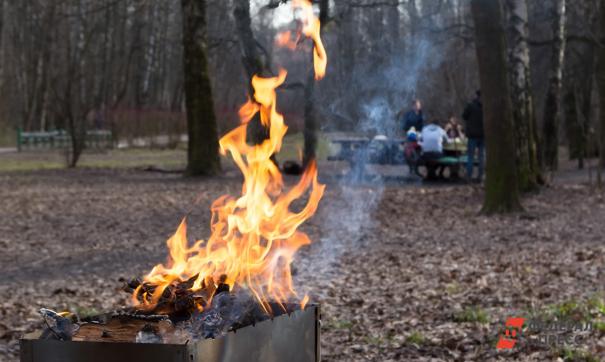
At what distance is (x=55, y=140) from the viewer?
4075cm

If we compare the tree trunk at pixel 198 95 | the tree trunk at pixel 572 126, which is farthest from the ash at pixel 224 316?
the tree trunk at pixel 572 126

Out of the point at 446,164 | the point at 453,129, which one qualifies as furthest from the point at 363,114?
the point at 453,129

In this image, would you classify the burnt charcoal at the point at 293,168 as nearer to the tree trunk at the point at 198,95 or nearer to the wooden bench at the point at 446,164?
the tree trunk at the point at 198,95

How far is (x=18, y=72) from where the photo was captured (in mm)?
50094

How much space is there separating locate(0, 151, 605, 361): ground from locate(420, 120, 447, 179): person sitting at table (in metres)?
1.13

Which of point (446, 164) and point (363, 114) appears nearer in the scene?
point (363, 114)

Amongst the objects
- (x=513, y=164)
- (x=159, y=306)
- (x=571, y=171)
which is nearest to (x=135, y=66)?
(x=571, y=171)

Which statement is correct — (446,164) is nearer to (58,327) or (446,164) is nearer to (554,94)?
(554,94)

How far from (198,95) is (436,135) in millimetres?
5541

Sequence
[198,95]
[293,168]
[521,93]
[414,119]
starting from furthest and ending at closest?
1. [293,168]
2. [198,95]
3. [414,119]
4. [521,93]

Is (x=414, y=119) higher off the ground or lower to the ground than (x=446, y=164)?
higher

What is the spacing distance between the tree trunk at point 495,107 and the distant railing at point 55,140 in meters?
24.2

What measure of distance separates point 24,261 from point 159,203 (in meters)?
5.95

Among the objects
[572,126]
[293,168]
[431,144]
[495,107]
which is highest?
[495,107]
